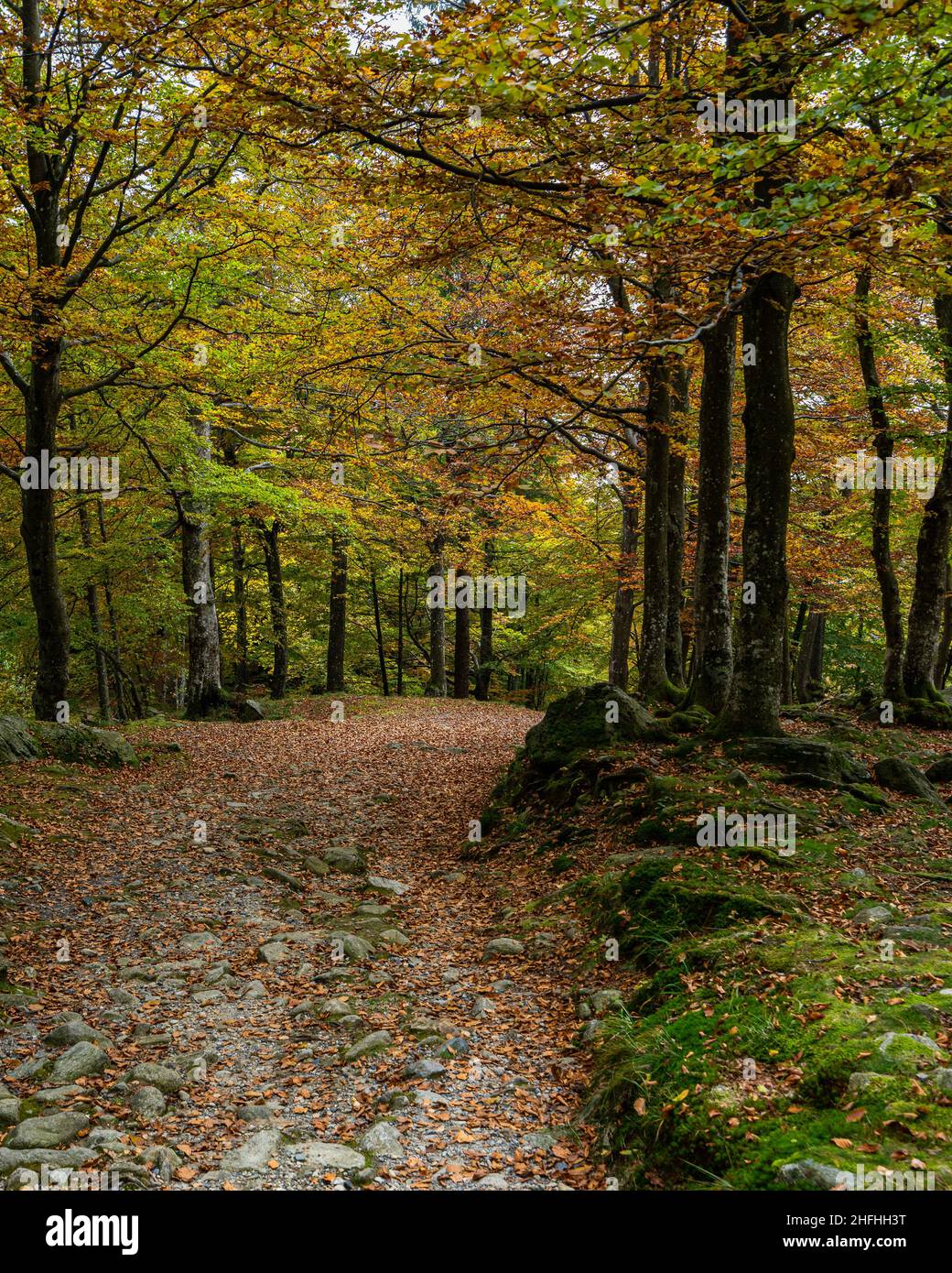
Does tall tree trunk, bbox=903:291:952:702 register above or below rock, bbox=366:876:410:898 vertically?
above

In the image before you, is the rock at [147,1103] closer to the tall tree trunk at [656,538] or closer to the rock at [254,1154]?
the rock at [254,1154]

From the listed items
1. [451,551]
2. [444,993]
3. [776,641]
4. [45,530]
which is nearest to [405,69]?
[776,641]

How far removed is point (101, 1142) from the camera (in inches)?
155

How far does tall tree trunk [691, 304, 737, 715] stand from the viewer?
33.5ft

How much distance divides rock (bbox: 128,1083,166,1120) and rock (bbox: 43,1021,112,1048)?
2.40ft

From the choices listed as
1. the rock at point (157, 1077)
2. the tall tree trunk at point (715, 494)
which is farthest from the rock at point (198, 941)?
the tall tree trunk at point (715, 494)

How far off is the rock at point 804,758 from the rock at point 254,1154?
245 inches

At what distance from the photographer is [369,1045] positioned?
5.14 metres

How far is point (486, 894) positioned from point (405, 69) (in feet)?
24.9

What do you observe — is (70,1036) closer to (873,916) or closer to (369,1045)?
(369,1045)

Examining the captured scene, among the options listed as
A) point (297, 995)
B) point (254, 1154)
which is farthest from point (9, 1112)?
point (297, 995)

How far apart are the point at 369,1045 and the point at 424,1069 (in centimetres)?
49

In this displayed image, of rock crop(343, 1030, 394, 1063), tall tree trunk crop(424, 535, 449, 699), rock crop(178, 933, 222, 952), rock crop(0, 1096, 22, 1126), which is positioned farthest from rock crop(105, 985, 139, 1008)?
tall tree trunk crop(424, 535, 449, 699)

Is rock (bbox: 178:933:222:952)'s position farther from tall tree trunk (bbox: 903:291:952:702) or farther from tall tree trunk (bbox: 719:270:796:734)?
tall tree trunk (bbox: 903:291:952:702)
